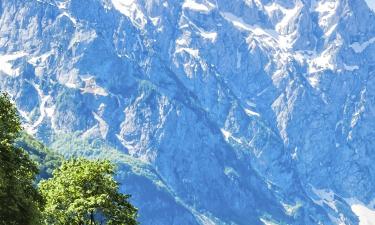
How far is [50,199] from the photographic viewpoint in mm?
84188

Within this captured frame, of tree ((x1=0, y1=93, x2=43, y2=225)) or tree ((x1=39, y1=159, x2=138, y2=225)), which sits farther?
tree ((x1=39, y1=159, x2=138, y2=225))

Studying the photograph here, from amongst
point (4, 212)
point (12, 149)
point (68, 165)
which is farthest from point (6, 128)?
point (68, 165)

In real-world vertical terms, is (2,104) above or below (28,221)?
above

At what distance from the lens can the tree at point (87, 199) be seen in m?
80.2

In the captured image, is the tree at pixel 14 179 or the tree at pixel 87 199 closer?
the tree at pixel 14 179

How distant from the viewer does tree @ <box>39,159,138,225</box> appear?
3157 inches

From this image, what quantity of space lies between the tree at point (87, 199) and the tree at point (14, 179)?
5.02 metres

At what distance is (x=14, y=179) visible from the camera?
70.2m

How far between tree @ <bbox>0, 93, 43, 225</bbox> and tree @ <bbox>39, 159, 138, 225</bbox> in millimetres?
5022

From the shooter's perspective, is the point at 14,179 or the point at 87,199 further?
the point at 87,199

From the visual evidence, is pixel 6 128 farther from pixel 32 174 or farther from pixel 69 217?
pixel 69 217

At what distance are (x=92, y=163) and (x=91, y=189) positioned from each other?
9.59ft

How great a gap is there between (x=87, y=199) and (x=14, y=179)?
1121cm

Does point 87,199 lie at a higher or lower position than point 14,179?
higher
